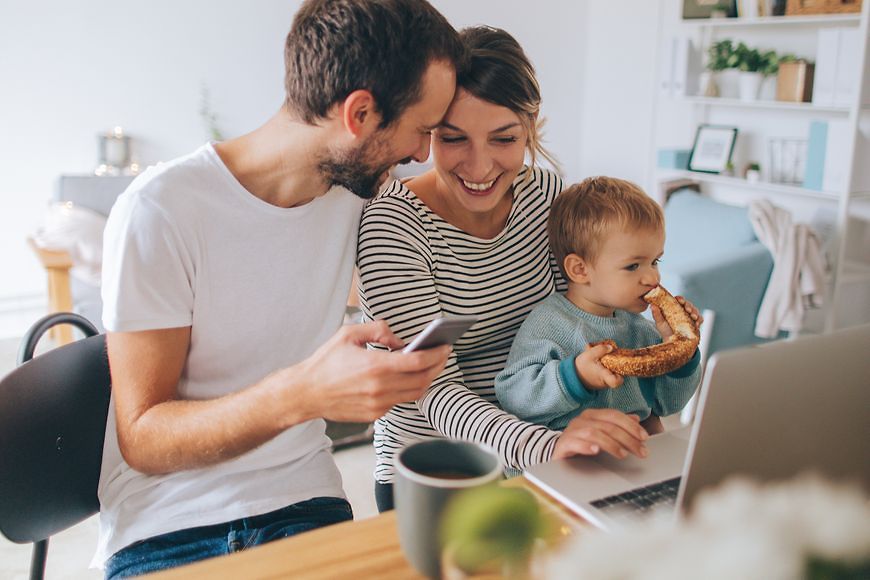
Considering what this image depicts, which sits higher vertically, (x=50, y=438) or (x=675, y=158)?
(x=675, y=158)

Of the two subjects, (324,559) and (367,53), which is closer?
(324,559)

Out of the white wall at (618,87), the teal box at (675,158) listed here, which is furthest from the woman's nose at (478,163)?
the white wall at (618,87)

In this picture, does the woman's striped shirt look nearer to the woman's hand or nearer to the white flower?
the woman's hand

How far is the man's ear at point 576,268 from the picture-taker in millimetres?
1349

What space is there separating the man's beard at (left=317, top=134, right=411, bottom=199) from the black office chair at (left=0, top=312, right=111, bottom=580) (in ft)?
1.43

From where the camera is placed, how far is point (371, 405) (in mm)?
956

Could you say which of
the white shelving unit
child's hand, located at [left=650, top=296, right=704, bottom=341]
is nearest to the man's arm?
child's hand, located at [left=650, top=296, right=704, bottom=341]

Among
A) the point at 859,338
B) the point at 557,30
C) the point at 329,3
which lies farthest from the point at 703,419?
the point at 557,30

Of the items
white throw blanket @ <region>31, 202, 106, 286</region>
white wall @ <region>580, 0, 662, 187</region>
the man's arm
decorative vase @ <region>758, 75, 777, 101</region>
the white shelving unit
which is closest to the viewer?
the man's arm

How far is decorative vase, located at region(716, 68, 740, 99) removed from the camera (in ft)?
14.3

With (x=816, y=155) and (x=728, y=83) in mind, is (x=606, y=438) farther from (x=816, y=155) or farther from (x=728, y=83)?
(x=728, y=83)

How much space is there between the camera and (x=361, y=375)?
937 mm

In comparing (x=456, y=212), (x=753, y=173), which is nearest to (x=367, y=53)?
(x=456, y=212)

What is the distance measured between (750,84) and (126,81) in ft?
11.3
